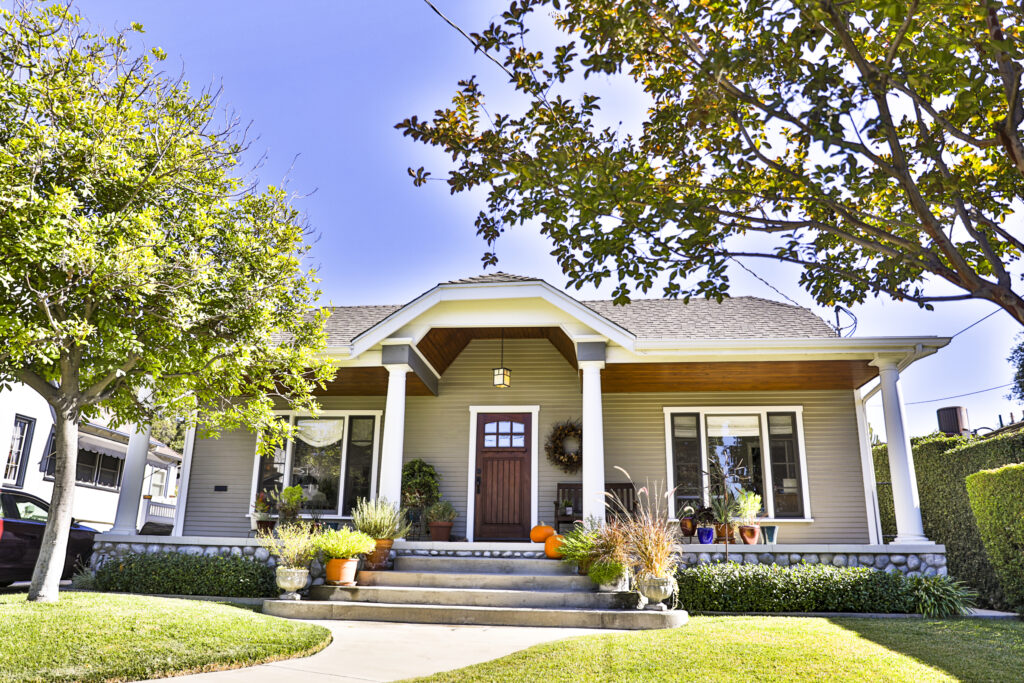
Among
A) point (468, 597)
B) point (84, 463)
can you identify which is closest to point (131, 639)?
point (468, 597)

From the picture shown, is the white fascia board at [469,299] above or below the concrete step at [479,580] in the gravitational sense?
above

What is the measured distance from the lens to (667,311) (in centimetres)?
1205

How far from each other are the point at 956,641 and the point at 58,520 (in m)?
7.68

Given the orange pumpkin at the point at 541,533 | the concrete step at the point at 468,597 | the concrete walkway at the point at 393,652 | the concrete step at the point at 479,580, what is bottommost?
the concrete walkway at the point at 393,652

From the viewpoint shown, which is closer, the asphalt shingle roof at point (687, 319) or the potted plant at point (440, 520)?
the potted plant at point (440, 520)

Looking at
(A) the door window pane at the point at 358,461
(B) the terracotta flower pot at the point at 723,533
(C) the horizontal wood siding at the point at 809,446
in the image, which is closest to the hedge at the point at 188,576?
(A) the door window pane at the point at 358,461

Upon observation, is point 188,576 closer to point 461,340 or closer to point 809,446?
point 461,340

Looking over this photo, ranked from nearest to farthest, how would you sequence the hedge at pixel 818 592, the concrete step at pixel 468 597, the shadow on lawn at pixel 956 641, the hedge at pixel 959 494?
the shadow on lawn at pixel 956 641 < the concrete step at pixel 468 597 < the hedge at pixel 818 592 < the hedge at pixel 959 494

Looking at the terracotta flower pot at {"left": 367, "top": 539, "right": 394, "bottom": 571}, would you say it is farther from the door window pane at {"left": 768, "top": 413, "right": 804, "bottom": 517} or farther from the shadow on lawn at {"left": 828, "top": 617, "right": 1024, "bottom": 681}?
the door window pane at {"left": 768, "top": 413, "right": 804, "bottom": 517}

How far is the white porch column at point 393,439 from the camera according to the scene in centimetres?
893

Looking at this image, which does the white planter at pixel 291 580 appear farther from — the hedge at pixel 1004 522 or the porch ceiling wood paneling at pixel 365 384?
the hedge at pixel 1004 522

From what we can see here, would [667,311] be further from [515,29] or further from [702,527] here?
[515,29]

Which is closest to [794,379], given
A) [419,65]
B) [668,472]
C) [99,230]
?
[668,472]

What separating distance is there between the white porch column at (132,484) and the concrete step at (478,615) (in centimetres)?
370
